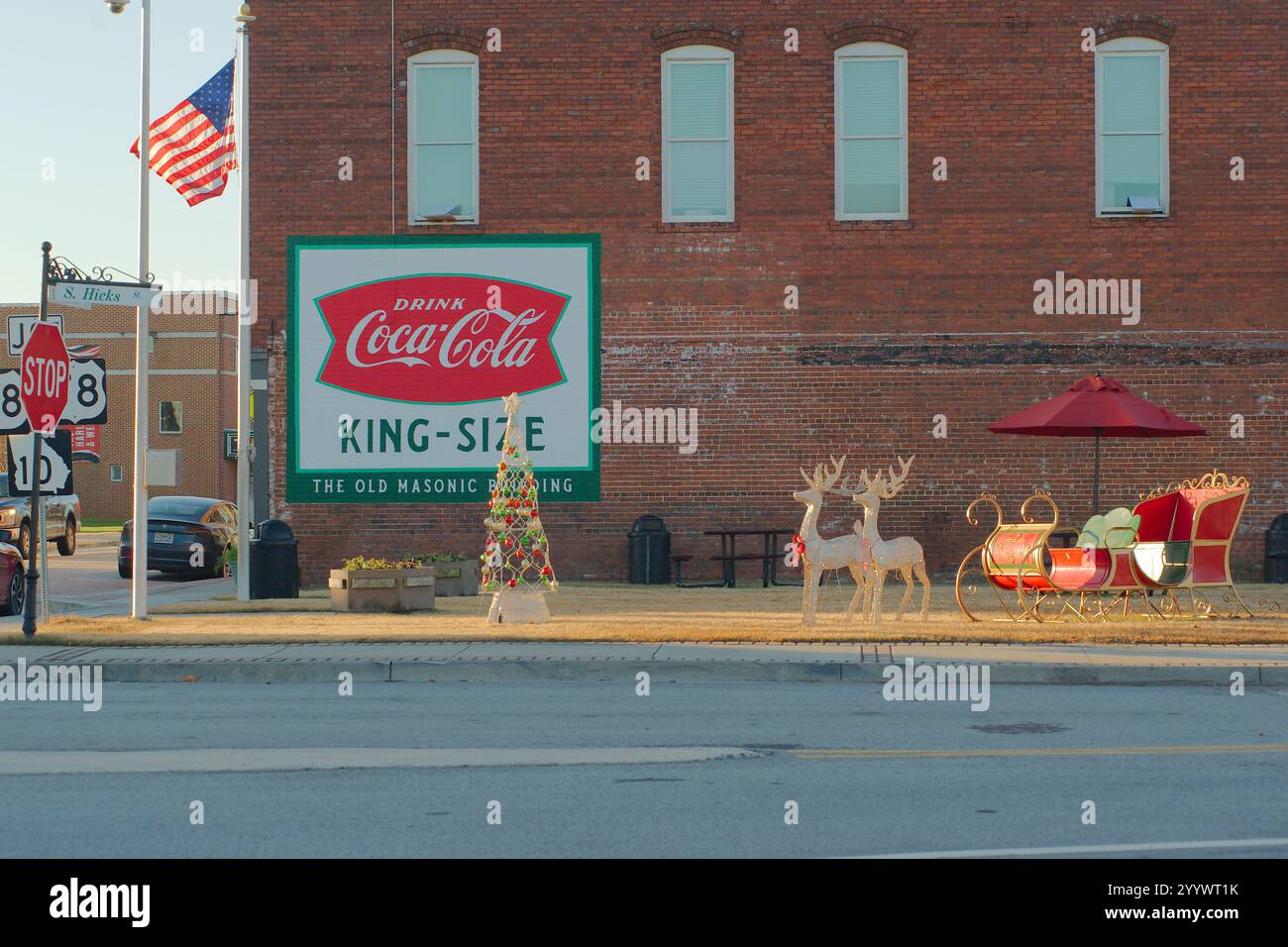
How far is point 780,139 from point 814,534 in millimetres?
8834

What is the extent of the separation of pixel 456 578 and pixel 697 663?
8.44 m

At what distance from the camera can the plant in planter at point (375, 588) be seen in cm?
1922

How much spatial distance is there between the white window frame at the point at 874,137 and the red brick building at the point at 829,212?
0.05 metres

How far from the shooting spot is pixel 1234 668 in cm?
1339

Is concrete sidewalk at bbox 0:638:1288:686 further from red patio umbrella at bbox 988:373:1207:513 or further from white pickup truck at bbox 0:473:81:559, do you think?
white pickup truck at bbox 0:473:81:559

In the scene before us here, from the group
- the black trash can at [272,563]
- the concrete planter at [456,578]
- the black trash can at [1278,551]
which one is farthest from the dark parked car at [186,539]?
the black trash can at [1278,551]

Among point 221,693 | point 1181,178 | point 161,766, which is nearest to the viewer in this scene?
point 161,766

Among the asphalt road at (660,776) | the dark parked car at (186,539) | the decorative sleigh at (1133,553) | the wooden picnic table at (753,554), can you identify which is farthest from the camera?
the dark parked car at (186,539)

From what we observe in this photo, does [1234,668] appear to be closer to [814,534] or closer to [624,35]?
[814,534]

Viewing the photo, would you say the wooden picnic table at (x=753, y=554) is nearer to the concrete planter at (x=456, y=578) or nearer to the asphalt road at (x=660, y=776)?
the concrete planter at (x=456, y=578)

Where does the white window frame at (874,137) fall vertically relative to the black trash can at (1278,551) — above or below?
above

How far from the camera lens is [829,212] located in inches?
934

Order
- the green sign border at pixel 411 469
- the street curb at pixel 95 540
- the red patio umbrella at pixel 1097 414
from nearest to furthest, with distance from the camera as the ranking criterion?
the red patio umbrella at pixel 1097 414, the green sign border at pixel 411 469, the street curb at pixel 95 540

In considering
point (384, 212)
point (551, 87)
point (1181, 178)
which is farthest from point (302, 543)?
point (1181, 178)
